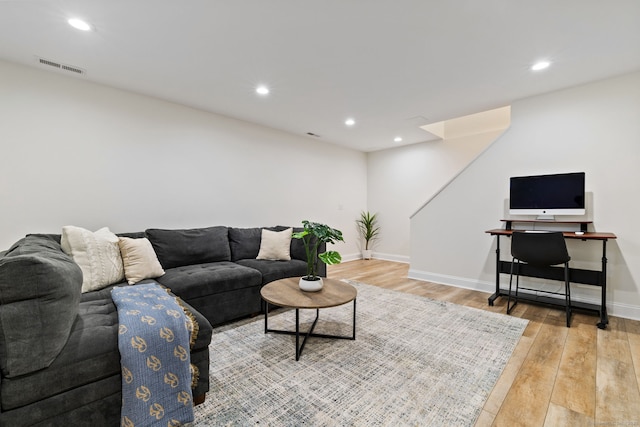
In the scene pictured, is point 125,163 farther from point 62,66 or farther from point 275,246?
point 275,246

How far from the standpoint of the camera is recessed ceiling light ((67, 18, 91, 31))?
1973 millimetres

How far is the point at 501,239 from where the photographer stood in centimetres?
365

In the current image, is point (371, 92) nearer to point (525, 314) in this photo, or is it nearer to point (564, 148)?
point (564, 148)

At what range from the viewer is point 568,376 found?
1.86 metres

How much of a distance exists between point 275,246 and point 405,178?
11.3 feet

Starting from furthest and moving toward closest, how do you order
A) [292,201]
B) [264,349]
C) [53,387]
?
[292,201]
[264,349]
[53,387]

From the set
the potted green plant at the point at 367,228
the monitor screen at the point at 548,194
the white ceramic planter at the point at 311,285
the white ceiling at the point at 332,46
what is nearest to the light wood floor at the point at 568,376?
the monitor screen at the point at 548,194

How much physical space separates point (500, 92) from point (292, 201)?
3.30 metres

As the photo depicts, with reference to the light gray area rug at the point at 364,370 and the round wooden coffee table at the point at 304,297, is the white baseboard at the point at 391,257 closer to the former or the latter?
the light gray area rug at the point at 364,370

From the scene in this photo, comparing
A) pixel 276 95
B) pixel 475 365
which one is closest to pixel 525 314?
pixel 475 365

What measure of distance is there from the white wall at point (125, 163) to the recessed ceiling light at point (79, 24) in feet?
3.47

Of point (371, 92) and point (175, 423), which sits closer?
point (175, 423)

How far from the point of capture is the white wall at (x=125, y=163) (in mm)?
2566

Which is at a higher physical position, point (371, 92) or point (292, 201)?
point (371, 92)
